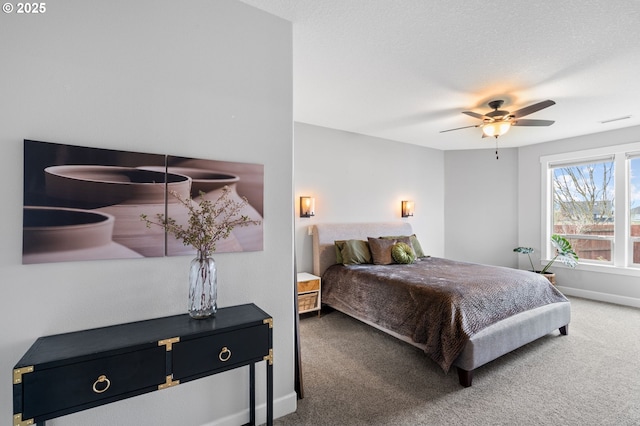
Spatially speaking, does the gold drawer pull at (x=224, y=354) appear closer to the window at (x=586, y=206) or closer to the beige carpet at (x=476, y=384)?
the beige carpet at (x=476, y=384)

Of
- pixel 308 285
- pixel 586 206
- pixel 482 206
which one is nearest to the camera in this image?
pixel 308 285

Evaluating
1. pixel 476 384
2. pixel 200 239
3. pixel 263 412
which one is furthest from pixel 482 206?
pixel 200 239

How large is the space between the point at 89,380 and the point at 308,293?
2899mm

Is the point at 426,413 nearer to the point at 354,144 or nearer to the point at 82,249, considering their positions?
the point at 82,249

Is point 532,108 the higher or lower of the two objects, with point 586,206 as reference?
higher

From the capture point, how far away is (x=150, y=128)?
68.6 inches

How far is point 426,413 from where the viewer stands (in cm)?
216

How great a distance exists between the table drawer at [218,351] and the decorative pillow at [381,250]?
2846mm

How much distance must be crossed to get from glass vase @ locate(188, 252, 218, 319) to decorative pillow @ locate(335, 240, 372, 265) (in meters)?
2.75

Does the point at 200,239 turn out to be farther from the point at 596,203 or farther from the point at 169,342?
the point at 596,203

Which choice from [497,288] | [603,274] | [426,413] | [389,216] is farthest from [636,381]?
[389,216]

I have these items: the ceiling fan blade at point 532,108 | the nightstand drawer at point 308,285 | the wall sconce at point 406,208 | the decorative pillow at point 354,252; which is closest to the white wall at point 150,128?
the nightstand drawer at point 308,285

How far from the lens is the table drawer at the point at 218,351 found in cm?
149

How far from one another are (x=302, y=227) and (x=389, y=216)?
1.82 metres
